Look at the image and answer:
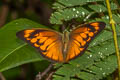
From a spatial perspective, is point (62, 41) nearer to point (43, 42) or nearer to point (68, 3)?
point (43, 42)

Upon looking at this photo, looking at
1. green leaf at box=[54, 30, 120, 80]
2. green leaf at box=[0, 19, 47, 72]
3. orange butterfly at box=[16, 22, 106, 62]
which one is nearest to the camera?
green leaf at box=[54, 30, 120, 80]

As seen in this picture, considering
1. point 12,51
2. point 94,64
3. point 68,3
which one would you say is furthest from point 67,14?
point 12,51

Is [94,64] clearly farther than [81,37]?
No

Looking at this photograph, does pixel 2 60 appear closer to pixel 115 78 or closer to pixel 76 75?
pixel 76 75

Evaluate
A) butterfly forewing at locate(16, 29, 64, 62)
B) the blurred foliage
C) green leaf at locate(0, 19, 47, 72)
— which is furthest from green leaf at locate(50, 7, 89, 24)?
green leaf at locate(0, 19, 47, 72)

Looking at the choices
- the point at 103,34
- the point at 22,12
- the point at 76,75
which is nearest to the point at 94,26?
the point at 103,34

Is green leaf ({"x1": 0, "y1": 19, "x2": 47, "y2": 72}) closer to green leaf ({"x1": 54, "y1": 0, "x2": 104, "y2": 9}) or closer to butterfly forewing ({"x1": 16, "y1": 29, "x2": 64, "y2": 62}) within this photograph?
butterfly forewing ({"x1": 16, "y1": 29, "x2": 64, "y2": 62})
